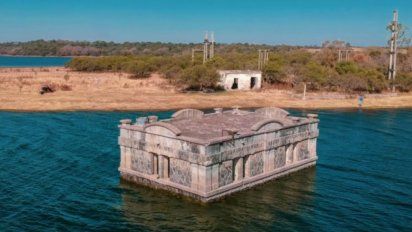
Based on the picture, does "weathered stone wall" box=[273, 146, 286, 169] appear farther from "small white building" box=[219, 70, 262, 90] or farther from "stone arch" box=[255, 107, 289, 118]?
"small white building" box=[219, 70, 262, 90]

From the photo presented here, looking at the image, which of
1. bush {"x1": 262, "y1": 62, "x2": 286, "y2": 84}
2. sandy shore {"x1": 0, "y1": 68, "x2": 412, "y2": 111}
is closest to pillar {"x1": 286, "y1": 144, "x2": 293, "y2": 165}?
sandy shore {"x1": 0, "y1": 68, "x2": 412, "y2": 111}

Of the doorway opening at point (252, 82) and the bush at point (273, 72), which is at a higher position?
the bush at point (273, 72)

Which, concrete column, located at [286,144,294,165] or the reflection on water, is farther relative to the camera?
concrete column, located at [286,144,294,165]

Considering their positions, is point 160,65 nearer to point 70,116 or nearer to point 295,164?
point 70,116

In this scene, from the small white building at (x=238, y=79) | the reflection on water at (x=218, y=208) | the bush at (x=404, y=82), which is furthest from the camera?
the bush at (x=404, y=82)

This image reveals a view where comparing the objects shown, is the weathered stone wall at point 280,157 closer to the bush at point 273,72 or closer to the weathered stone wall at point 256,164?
the weathered stone wall at point 256,164

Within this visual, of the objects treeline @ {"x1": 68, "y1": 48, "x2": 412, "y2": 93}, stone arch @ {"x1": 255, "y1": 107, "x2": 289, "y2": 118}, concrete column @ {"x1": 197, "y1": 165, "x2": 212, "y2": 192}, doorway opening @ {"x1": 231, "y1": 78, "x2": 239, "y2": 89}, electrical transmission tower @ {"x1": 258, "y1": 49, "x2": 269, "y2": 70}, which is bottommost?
concrete column @ {"x1": 197, "y1": 165, "x2": 212, "y2": 192}

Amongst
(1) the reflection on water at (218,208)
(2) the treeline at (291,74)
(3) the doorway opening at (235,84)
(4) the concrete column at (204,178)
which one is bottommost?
(1) the reflection on water at (218,208)

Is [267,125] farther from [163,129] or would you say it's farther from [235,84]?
[235,84]

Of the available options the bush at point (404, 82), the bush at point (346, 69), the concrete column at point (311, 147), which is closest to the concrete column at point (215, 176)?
the concrete column at point (311, 147)
